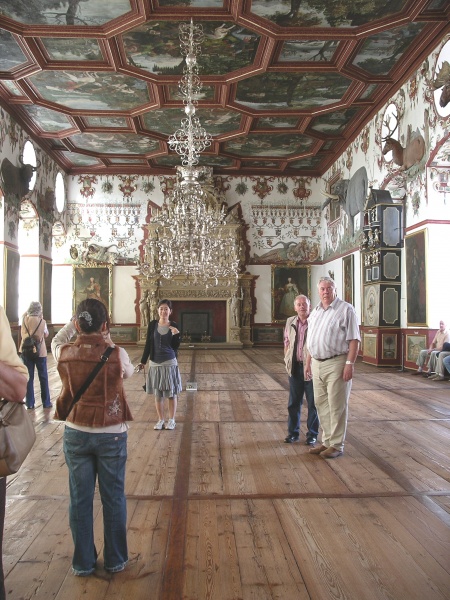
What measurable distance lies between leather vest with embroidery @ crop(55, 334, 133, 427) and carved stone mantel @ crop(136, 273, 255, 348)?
1759 centimetres

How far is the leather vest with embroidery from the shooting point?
9.59 ft

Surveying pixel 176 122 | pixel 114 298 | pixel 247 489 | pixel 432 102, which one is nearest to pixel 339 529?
pixel 247 489

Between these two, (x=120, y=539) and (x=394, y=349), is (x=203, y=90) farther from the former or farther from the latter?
(x=120, y=539)

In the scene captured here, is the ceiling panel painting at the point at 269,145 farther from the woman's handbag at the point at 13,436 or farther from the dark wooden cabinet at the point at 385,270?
the woman's handbag at the point at 13,436

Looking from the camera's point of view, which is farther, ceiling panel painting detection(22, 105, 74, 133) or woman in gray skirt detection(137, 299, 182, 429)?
ceiling panel painting detection(22, 105, 74, 133)

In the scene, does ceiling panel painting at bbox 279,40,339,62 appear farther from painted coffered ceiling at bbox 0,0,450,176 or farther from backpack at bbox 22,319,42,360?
backpack at bbox 22,319,42,360

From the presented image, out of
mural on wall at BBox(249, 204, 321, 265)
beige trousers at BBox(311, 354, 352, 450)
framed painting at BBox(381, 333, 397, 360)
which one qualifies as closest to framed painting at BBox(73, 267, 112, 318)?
mural on wall at BBox(249, 204, 321, 265)

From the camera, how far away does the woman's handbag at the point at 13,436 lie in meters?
2.19

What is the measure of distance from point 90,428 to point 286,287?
19.0 m

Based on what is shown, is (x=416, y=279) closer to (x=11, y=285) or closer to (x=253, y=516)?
(x=253, y=516)

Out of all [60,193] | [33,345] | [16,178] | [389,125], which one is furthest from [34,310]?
[60,193]

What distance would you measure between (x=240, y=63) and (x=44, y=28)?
431cm

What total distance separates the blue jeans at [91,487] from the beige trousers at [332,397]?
279 centimetres

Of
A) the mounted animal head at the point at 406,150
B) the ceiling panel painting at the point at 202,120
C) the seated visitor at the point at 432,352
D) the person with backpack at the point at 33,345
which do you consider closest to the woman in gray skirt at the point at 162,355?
the person with backpack at the point at 33,345
